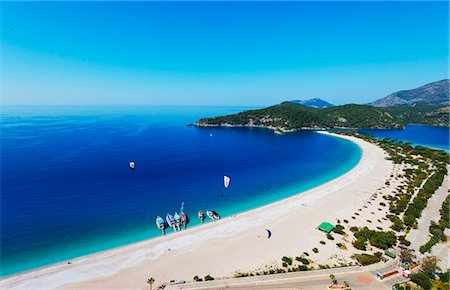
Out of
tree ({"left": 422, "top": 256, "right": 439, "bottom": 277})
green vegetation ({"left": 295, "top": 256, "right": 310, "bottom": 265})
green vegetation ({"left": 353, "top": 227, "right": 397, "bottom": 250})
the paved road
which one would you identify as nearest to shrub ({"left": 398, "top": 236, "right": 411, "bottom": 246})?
green vegetation ({"left": 353, "top": 227, "right": 397, "bottom": 250})

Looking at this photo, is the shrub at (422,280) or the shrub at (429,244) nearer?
the shrub at (422,280)

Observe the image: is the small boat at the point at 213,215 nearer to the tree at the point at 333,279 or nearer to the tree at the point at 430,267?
the tree at the point at 333,279

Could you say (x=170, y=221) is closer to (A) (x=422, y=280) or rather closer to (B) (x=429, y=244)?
(A) (x=422, y=280)

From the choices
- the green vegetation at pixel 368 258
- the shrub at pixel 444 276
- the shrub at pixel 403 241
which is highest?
the shrub at pixel 444 276

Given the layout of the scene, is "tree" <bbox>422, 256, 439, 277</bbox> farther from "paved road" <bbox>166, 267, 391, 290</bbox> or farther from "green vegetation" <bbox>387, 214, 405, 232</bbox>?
"green vegetation" <bbox>387, 214, 405, 232</bbox>

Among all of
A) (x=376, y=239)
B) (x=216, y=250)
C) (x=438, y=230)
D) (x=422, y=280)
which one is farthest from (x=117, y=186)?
(x=438, y=230)

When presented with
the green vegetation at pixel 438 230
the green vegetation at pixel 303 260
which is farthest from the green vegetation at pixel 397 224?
the green vegetation at pixel 303 260
